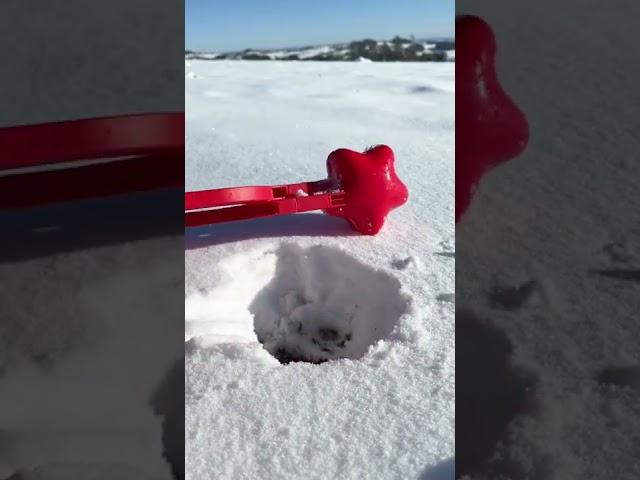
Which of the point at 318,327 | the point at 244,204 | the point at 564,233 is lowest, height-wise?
the point at 318,327

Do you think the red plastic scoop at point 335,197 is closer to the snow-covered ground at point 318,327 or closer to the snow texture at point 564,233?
the snow-covered ground at point 318,327

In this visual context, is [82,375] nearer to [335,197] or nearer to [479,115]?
[479,115]

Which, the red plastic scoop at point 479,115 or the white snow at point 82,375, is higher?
the red plastic scoop at point 479,115

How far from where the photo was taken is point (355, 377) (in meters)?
0.63

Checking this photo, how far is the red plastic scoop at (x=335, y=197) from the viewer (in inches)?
34.9

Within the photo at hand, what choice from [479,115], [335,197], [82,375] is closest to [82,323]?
[82,375]

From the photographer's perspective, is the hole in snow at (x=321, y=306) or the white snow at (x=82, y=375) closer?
the white snow at (x=82, y=375)

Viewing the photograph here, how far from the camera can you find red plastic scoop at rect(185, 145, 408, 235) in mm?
888

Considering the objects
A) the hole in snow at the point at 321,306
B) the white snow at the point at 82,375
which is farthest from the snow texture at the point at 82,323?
the hole in snow at the point at 321,306

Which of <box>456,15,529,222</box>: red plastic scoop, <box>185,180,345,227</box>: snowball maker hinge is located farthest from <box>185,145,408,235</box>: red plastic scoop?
<box>456,15,529,222</box>: red plastic scoop

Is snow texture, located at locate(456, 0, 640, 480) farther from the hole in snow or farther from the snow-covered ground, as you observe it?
the hole in snow

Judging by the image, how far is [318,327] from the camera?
873mm

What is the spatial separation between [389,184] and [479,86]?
1.51 feet

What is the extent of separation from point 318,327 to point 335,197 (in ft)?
0.70
